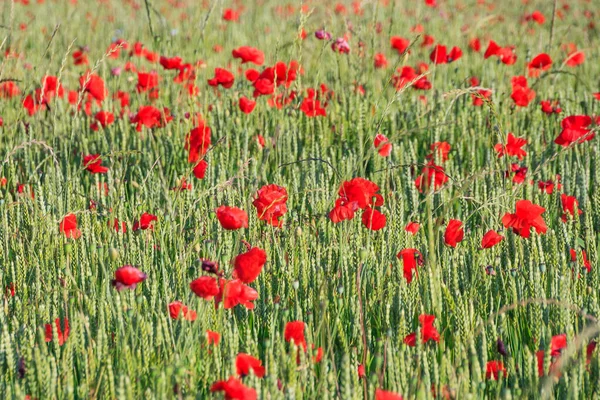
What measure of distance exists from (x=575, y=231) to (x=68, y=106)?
2830 mm

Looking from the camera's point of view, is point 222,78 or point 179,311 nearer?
point 179,311

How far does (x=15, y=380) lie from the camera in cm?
169

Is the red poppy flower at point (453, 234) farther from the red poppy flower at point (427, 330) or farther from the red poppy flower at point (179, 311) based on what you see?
the red poppy flower at point (179, 311)

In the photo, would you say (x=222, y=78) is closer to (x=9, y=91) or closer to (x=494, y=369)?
(x=9, y=91)

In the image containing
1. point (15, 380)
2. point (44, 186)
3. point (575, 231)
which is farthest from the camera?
Result: point (44, 186)

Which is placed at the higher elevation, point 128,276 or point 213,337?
point 128,276

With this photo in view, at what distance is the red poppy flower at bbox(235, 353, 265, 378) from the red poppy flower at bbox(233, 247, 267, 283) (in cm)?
26

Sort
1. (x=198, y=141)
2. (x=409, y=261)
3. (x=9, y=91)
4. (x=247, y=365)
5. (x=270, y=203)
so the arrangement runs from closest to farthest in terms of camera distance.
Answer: (x=247, y=365)
(x=409, y=261)
(x=270, y=203)
(x=198, y=141)
(x=9, y=91)

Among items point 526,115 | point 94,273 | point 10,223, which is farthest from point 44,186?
point 526,115

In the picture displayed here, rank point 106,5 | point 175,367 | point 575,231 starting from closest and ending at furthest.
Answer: point 175,367, point 575,231, point 106,5

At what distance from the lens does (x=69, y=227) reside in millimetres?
2371

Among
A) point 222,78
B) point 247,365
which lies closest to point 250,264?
point 247,365

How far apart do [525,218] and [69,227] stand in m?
1.26

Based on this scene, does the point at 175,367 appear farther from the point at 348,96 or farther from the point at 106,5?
the point at 106,5
